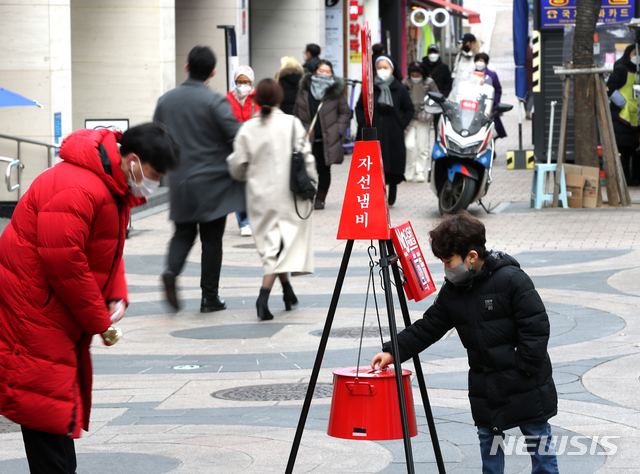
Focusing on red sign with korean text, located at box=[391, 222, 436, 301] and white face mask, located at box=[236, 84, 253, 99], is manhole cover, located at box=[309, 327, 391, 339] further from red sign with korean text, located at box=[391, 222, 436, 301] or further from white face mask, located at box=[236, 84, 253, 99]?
white face mask, located at box=[236, 84, 253, 99]

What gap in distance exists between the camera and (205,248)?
8727 mm

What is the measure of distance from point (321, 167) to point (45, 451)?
11701mm

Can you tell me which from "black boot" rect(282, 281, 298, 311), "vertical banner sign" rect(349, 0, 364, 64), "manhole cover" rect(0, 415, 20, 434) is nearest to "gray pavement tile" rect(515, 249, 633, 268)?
"black boot" rect(282, 281, 298, 311)

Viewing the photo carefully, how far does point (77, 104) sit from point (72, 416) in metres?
15.0

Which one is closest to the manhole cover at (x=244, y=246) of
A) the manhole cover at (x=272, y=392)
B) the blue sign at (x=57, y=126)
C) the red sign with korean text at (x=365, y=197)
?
the blue sign at (x=57, y=126)

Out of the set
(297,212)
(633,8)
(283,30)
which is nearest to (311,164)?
(297,212)

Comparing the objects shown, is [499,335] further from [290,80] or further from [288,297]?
[290,80]

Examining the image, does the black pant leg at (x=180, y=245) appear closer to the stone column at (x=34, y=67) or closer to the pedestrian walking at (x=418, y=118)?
the stone column at (x=34, y=67)

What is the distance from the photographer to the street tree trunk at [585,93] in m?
14.9

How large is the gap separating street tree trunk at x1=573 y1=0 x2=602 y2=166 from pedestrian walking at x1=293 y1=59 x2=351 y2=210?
10.4ft

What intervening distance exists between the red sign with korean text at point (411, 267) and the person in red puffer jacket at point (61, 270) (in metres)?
0.99

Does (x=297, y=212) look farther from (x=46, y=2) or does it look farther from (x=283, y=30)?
(x=283, y=30)

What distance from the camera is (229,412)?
19.3 ft

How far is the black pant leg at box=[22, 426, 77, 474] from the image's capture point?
3830 mm
